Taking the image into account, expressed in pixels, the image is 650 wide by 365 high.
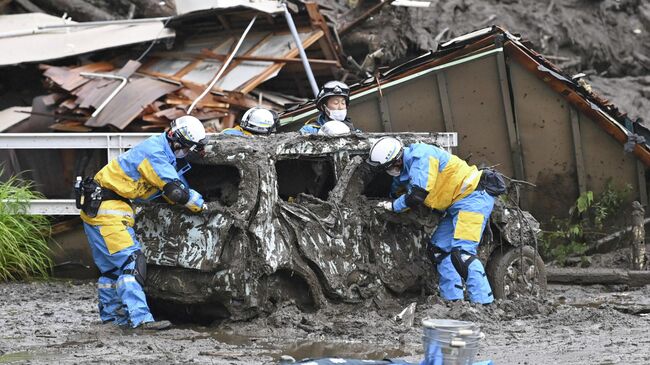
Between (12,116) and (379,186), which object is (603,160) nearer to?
(379,186)

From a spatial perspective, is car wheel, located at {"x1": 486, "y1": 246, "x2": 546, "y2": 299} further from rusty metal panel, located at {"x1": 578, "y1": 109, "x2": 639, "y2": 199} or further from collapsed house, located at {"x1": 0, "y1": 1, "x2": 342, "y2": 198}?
collapsed house, located at {"x1": 0, "y1": 1, "x2": 342, "y2": 198}

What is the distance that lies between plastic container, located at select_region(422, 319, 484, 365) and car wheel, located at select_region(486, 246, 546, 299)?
3606 millimetres

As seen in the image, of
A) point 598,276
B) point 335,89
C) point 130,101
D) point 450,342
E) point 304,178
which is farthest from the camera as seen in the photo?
point 130,101

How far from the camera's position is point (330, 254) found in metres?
9.10

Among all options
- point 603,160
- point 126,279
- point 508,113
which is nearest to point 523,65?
point 508,113

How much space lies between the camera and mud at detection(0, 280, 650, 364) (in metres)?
7.83

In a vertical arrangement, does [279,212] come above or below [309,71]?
below

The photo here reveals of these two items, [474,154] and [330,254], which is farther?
[474,154]

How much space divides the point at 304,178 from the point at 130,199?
5.10 ft

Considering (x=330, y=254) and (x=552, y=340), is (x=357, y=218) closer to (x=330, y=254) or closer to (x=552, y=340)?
(x=330, y=254)

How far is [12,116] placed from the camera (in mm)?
14180

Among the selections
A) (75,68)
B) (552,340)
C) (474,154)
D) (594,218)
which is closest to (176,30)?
(75,68)

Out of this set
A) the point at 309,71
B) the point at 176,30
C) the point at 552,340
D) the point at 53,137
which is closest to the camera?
the point at 552,340

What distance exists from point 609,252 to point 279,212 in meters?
5.56
